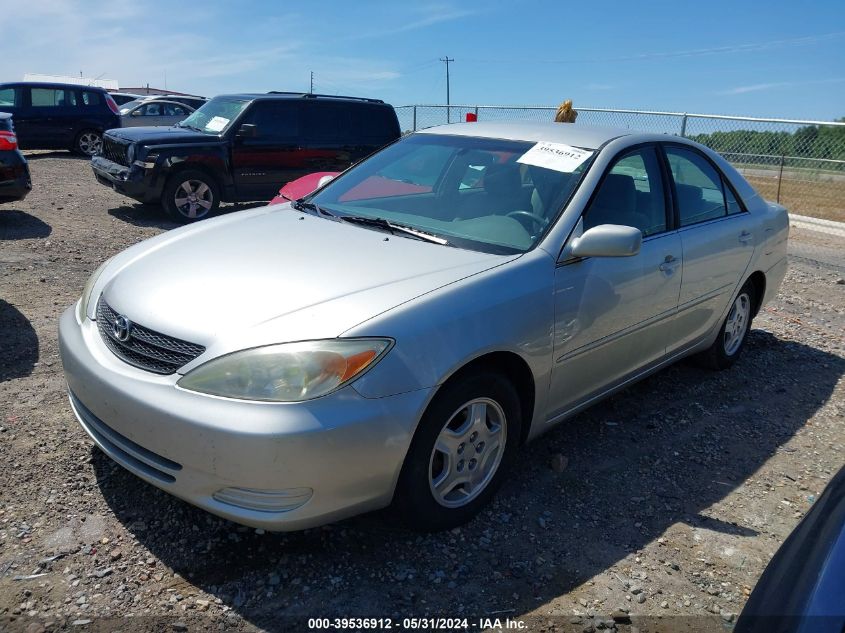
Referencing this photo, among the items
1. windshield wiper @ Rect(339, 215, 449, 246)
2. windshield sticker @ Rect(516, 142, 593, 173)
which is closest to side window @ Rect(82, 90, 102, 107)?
windshield wiper @ Rect(339, 215, 449, 246)

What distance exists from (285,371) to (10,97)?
16970 millimetres

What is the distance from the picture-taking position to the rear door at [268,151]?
10.1 m

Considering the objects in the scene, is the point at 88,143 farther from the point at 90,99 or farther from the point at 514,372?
the point at 514,372

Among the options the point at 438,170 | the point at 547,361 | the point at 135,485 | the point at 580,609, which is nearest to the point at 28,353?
the point at 135,485

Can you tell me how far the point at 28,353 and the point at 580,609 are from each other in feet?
12.1

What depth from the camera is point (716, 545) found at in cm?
305

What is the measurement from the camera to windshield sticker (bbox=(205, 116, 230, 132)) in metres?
10.1

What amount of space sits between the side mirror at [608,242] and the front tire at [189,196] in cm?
764

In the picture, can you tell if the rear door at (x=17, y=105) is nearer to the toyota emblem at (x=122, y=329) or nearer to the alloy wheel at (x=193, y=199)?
the alloy wheel at (x=193, y=199)

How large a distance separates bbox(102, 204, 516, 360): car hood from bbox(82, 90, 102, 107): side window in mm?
15258

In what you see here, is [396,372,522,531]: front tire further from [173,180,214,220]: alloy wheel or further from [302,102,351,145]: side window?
[302,102,351,145]: side window

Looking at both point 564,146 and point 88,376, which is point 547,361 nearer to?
point 564,146

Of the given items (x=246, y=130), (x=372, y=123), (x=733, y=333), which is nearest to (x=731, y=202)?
(x=733, y=333)

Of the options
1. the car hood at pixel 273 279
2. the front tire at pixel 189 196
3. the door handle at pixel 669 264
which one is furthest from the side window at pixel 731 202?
the front tire at pixel 189 196
